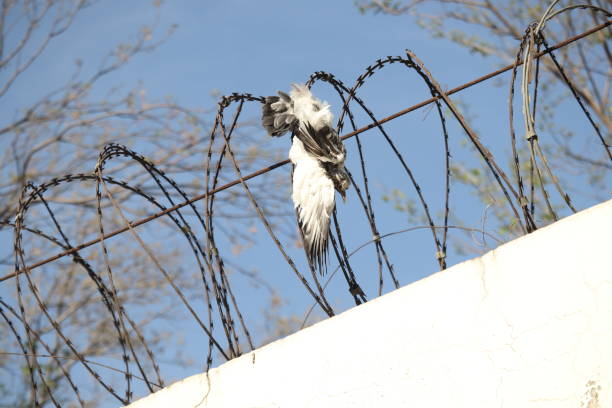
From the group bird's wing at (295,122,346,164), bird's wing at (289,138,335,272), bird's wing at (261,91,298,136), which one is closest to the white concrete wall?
bird's wing at (289,138,335,272)

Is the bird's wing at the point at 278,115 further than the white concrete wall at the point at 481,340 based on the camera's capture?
Yes

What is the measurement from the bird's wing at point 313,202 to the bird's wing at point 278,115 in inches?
5.3

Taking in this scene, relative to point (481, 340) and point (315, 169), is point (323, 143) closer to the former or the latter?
point (315, 169)

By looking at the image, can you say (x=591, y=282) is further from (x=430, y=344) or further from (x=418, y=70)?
(x=418, y=70)

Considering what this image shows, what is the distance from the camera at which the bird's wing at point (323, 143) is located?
3.08m

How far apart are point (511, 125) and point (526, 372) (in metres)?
0.76

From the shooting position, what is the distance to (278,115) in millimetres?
3203

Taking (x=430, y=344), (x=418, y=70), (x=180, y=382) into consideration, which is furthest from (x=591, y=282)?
(x=180, y=382)

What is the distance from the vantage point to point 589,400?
2.21 meters

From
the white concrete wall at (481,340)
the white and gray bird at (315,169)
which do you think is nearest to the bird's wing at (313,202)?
the white and gray bird at (315,169)

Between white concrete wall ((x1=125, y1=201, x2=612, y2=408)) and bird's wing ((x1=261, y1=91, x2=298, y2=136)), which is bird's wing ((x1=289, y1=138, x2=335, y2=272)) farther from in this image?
white concrete wall ((x1=125, y1=201, x2=612, y2=408))

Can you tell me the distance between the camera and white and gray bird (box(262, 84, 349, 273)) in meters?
3.07

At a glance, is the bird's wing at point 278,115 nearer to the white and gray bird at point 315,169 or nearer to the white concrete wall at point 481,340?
the white and gray bird at point 315,169

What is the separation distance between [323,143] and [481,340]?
1.01 metres
